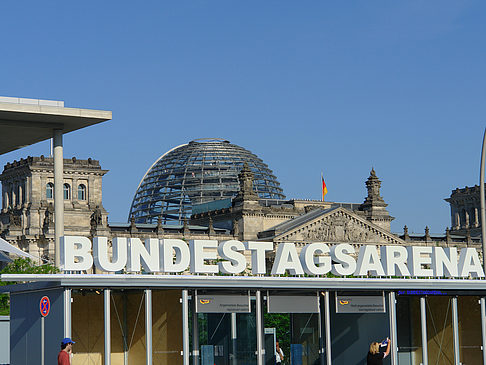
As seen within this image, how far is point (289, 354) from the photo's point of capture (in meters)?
38.9

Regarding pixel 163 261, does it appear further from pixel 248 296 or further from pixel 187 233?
pixel 187 233

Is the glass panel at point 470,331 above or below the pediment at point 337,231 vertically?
below

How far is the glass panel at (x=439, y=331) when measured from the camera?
39438 millimetres

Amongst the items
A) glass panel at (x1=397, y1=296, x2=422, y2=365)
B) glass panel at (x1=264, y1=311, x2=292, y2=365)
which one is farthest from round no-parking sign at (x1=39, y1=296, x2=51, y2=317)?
glass panel at (x1=397, y1=296, x2=422, y2=365)

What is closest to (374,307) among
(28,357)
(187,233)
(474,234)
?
(28,357)

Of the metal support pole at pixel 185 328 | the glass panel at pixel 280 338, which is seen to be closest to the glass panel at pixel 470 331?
the glass panel at pixel 280 338

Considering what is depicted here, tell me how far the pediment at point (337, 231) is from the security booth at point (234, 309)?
101m

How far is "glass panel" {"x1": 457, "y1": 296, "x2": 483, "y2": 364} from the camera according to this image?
39531mm

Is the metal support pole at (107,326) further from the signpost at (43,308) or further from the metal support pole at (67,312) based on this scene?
the signpost at (43,308)

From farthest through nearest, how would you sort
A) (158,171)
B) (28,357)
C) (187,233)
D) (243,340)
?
(158,171)
(187,233)
(243,340)
(28,357)

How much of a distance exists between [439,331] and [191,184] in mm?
153439

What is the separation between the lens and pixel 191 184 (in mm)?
192000

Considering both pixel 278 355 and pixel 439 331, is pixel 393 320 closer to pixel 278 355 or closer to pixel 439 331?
pixel 439 331

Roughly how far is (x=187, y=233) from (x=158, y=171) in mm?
60907
